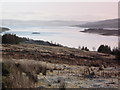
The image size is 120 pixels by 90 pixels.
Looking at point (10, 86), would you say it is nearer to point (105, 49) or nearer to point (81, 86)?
point (81, 86)

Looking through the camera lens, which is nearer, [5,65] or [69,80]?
[69,80]

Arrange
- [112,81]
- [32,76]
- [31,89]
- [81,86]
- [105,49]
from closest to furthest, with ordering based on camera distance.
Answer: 1. [31,89]
2. [81,86]
3. [32,76]
4. [112,81]
5. [105,49]

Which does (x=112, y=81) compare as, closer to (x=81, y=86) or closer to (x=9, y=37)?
(x=81, y=86)

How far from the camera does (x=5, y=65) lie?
8.20m

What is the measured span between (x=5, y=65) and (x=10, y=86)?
2208mm

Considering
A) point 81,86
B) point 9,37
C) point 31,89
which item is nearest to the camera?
point 31,89

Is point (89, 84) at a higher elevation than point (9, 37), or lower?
lower

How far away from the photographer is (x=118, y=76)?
8953 millimetres

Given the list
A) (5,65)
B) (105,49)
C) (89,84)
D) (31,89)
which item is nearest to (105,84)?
(89,84)

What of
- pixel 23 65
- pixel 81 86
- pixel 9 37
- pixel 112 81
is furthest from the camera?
pixel 9 37

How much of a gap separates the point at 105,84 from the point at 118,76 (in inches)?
65.7

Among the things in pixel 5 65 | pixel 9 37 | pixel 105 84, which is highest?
pixel 9 37

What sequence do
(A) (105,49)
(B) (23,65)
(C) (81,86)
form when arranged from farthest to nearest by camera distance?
(A) (105,49)
(B) (23,65)
(C) (81,86)

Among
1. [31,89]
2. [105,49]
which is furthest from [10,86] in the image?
[105,49]
